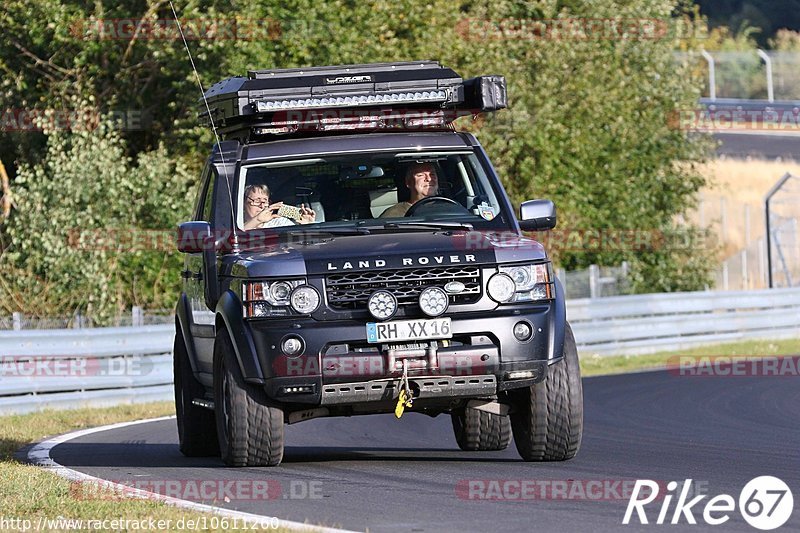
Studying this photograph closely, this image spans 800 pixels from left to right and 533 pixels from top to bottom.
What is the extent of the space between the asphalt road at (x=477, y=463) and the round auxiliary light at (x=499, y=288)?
1028mm

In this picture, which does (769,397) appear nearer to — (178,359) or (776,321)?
(178,359)

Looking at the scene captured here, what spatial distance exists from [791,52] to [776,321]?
1861 inches

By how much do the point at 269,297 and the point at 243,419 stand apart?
2.53ft

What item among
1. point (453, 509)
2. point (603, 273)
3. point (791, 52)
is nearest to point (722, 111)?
point (791, 52)

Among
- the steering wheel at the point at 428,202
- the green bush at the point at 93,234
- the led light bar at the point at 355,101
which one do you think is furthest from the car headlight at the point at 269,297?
the green bush at the point at 93,234

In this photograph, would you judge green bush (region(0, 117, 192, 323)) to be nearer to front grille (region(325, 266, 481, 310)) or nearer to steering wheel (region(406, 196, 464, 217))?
steering wheel (region(406, 196, 464, 217))

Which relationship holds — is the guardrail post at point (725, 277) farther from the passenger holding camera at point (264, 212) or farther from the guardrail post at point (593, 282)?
the passenger holding camera at point (264, 212)

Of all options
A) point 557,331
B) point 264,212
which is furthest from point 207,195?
point 557,331

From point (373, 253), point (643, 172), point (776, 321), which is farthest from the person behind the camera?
point (643, 172)

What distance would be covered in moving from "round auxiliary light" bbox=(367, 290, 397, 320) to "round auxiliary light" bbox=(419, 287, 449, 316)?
0.16 metres

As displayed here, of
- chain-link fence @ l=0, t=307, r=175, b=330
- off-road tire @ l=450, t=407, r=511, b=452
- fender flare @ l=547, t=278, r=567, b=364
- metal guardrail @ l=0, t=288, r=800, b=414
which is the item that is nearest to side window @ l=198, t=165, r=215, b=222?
off-road tire @ l=450, t=407, r=511, b=452

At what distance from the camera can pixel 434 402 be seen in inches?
375

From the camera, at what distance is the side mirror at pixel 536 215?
10.0 metres

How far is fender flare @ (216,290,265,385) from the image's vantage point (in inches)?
361
